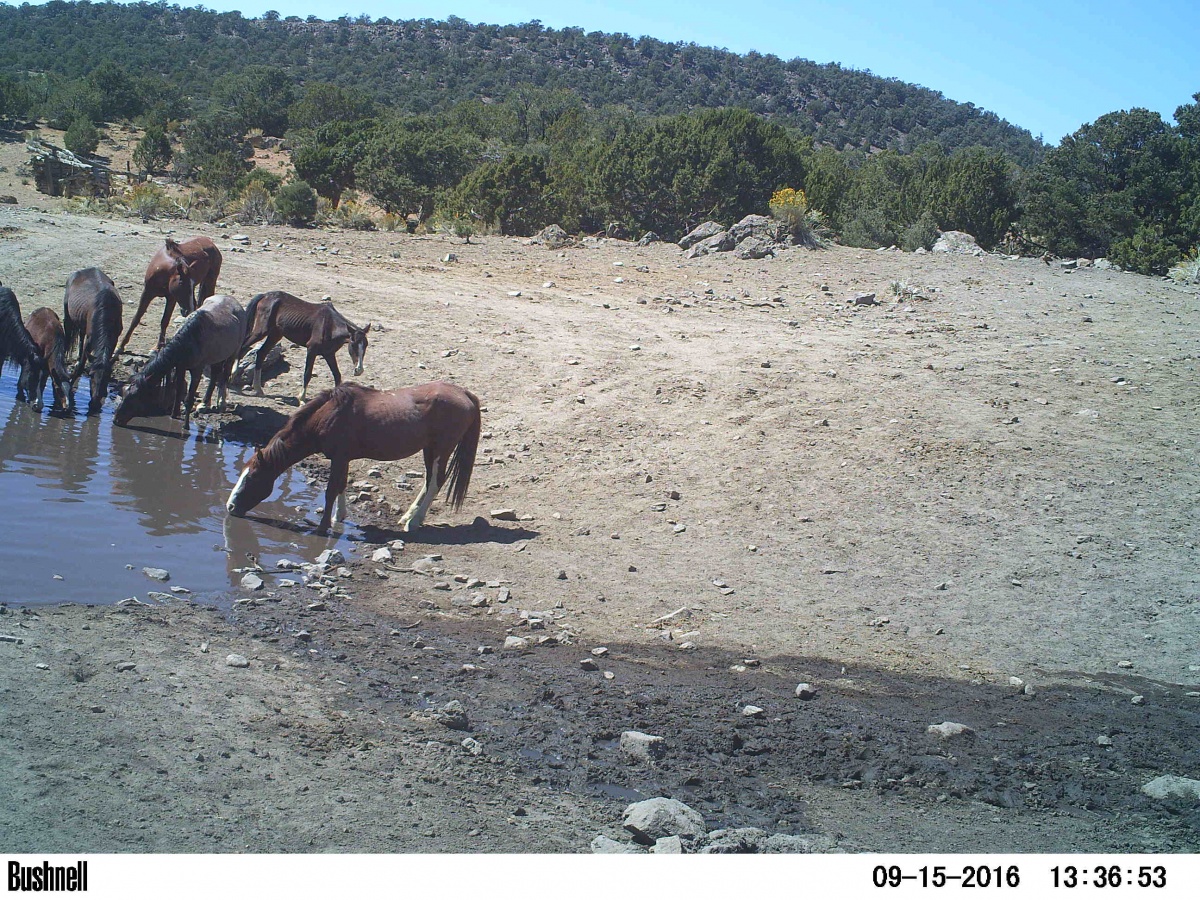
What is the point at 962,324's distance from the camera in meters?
16.8

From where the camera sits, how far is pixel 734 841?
4.20 metres

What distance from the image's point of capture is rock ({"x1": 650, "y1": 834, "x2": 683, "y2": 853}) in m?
4.09

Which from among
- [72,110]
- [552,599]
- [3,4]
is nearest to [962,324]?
[552,599]

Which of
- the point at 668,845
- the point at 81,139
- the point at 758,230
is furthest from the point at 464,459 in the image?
the point at 81,139

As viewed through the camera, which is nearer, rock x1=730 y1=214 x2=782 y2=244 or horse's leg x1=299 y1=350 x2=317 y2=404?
horse's leg x1=299 y1=350 x2=317 y2=404

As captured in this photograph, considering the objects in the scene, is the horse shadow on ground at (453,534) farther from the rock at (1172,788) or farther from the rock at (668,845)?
the rock at (1172,788)

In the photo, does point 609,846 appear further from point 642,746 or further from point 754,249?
point 754,249

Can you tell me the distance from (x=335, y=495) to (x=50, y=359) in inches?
224

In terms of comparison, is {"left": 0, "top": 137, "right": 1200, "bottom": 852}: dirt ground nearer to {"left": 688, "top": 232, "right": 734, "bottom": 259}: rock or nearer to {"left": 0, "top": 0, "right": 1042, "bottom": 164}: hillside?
{"left": 688, "top": 232, "right": 734, "bottom": 259}: rock

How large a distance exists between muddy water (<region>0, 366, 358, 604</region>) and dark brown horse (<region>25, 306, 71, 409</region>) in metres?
0.31

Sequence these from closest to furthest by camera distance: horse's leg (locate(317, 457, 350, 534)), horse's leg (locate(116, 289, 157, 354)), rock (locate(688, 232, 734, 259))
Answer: horse's leg (locate(317, 457, 350, 534)) → horse's leg (locate(116, 289, 157, 354)) → rock (locate(688, 232, 734, 259))

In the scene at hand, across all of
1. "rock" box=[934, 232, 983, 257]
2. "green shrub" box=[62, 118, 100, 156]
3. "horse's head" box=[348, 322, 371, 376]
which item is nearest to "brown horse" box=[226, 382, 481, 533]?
"horse's head" box=[348, 322, 371, 376]

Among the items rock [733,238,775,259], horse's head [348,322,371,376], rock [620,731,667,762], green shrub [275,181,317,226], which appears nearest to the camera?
rock [620,731,667,762]

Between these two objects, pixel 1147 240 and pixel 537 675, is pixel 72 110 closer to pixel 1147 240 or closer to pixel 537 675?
pixel 1147 240
